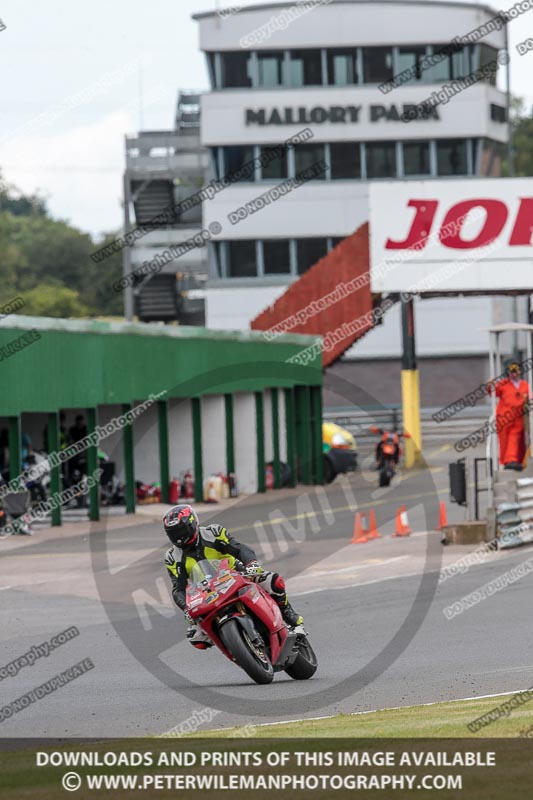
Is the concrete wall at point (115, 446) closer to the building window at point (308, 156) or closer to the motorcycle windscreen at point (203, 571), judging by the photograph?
the motorcycle windscreen at point (203, 571)

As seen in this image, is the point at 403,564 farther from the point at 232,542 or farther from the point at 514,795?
the point at 514,795

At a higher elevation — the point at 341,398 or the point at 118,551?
the point at 118,551

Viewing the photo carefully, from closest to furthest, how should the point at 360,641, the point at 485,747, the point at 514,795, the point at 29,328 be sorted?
the point at 514,795 → the point at 485,747 → the point at 360,641 → the point at 29,328

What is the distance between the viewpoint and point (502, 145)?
73.4 m

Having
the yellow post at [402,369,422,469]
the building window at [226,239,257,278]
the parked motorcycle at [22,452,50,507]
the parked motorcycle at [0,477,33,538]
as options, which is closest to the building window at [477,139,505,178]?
the building window at [226,239,257,278]

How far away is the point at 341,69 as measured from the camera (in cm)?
6831

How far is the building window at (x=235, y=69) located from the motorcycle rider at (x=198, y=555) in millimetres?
56947

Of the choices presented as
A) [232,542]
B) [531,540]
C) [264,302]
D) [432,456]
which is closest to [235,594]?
[232,542]

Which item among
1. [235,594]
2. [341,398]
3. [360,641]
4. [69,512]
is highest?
[235,594]

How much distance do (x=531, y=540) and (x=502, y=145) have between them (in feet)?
168

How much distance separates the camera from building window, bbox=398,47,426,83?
67625 millimetres

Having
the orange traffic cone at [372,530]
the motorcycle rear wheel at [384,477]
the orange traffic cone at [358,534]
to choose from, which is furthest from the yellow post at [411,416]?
the orange traffic cone at [358,534]

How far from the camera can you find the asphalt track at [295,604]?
474 inches

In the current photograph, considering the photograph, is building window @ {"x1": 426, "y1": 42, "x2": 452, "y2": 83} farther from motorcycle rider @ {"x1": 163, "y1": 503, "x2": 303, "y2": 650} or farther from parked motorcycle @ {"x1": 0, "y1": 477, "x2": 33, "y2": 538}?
motorcycle rider @ {"x1": 163, "y1": 503, "x2": 303, "y2": 650}
